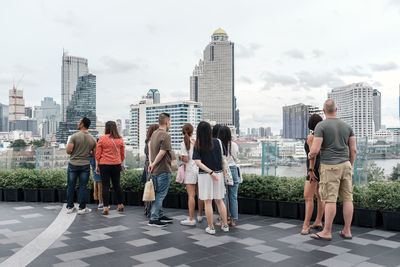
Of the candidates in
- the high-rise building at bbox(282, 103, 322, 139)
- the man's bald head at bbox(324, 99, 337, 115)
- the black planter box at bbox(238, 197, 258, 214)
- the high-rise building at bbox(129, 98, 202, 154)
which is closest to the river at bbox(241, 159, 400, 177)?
the black planter box at bbox(238, 197, 258, 214)

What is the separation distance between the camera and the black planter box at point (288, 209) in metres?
6.20

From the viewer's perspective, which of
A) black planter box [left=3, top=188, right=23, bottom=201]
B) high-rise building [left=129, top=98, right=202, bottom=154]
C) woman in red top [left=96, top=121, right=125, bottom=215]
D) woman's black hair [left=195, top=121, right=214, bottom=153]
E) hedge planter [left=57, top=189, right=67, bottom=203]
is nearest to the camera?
woman's black hair [left=195, top=121, right=214, bottom=153]

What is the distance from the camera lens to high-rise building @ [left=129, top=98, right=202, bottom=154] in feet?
502

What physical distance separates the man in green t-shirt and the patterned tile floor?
66 centimetres

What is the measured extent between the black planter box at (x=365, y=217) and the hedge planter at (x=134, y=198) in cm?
407

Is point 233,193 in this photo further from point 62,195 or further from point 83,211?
point 62,195

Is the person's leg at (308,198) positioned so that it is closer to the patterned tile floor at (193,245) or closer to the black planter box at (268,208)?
the patterned tile floor at (193,245)

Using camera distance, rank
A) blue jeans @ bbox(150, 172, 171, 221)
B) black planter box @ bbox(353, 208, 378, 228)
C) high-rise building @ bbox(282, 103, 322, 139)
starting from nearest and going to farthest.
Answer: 1. black planter box @ bbox(353, 208, 378, 228)
2. blue jeans @ bbox(150, 172, 171, 221)
3. high-rise building @ bbox(282, 103, 322, 139)

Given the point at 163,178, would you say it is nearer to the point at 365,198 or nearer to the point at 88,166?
the point at 88,166

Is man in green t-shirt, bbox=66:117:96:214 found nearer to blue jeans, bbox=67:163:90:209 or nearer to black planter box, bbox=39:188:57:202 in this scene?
blue jeans, bbox=67:163:90:209

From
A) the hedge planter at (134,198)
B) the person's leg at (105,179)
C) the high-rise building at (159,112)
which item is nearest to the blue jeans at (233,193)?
the person's leg at (105,179)

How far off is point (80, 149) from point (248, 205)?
3.15 m

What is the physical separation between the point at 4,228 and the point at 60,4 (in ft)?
30.6

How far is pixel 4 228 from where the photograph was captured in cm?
562
